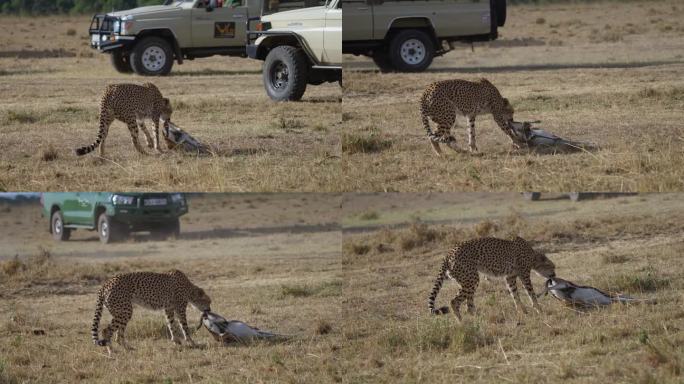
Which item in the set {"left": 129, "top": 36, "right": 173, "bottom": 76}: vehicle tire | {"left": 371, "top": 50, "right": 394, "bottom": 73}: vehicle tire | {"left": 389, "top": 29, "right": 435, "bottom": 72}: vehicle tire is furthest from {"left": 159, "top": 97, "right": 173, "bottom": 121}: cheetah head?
{"left": 129, "top": 36, "right": 173, "bottom": 76}: vehicle tire

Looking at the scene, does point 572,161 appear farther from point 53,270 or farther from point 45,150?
point 53,270

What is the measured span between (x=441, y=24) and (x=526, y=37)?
661 cm

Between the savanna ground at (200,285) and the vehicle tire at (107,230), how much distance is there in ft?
0.37

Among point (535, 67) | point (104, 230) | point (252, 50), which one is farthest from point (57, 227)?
point (535, 67)

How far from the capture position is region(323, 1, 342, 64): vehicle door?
13445mm

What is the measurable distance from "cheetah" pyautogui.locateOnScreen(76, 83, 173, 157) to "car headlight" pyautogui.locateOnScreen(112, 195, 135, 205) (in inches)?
38.3

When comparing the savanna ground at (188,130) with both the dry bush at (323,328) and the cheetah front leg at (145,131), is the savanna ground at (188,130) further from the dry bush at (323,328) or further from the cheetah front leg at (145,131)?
the dry bush at (323,328)

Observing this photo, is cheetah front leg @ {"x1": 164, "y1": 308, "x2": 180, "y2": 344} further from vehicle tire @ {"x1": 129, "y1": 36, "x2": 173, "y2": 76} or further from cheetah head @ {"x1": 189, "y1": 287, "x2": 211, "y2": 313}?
vehicle tire @ {"x1": 129, "y1": 36, "x2": 173, "y2": 76}

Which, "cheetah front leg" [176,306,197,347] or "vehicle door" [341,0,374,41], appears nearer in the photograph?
"cheetah front leg" [176,306,197,347]

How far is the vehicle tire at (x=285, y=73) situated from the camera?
535 inches

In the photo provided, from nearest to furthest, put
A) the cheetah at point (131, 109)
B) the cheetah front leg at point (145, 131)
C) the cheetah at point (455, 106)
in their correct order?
the cheetah at point (455, 106), the cheetah at point (131, 109), the cheetah front leg at point (145, 131)

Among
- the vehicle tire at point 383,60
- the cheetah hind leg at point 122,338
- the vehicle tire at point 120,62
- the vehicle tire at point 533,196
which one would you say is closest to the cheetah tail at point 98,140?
the cheetah hind leg at point 122,338

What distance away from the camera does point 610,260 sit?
10.2 m

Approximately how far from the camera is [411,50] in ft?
52.7
